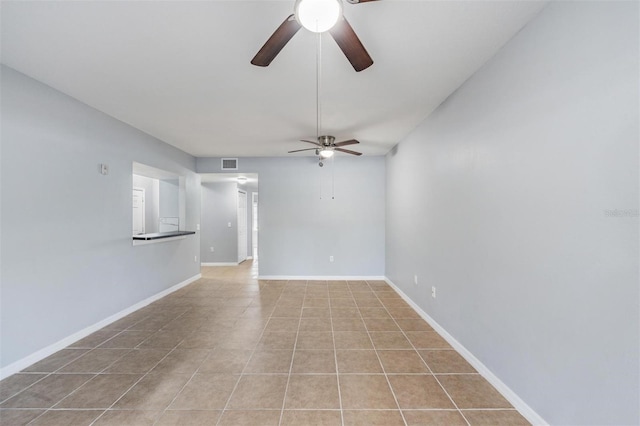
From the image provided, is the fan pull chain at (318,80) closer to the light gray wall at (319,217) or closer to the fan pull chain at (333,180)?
the fan pull chain at (333,180)

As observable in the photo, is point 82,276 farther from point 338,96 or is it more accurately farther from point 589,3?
point 589,3

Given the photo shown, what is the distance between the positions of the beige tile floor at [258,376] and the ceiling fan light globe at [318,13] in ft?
7.49

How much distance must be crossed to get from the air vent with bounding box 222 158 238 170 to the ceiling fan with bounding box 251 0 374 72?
3998mm

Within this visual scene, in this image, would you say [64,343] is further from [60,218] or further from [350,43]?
[350,43]

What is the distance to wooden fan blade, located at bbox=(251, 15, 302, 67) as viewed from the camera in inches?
47.4

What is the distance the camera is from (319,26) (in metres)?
1.18

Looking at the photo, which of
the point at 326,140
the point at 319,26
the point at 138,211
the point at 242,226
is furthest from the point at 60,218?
the point at 242,226

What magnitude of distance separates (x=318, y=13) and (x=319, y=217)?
13.8 ft

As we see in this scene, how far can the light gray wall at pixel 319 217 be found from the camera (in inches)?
205

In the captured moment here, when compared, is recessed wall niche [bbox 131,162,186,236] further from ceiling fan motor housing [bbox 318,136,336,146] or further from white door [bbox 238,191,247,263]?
ceiling fan motor housing [bbox 318,136,336,146]

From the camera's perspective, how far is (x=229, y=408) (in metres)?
1.75

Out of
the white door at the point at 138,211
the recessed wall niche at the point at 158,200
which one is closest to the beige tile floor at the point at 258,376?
the recessed wall niche at the point at 158,200

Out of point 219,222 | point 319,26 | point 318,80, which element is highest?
point 318,80

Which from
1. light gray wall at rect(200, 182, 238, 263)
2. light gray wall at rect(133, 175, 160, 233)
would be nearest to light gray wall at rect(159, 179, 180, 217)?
light gray wall at rect(133, 175, 160, 233)
